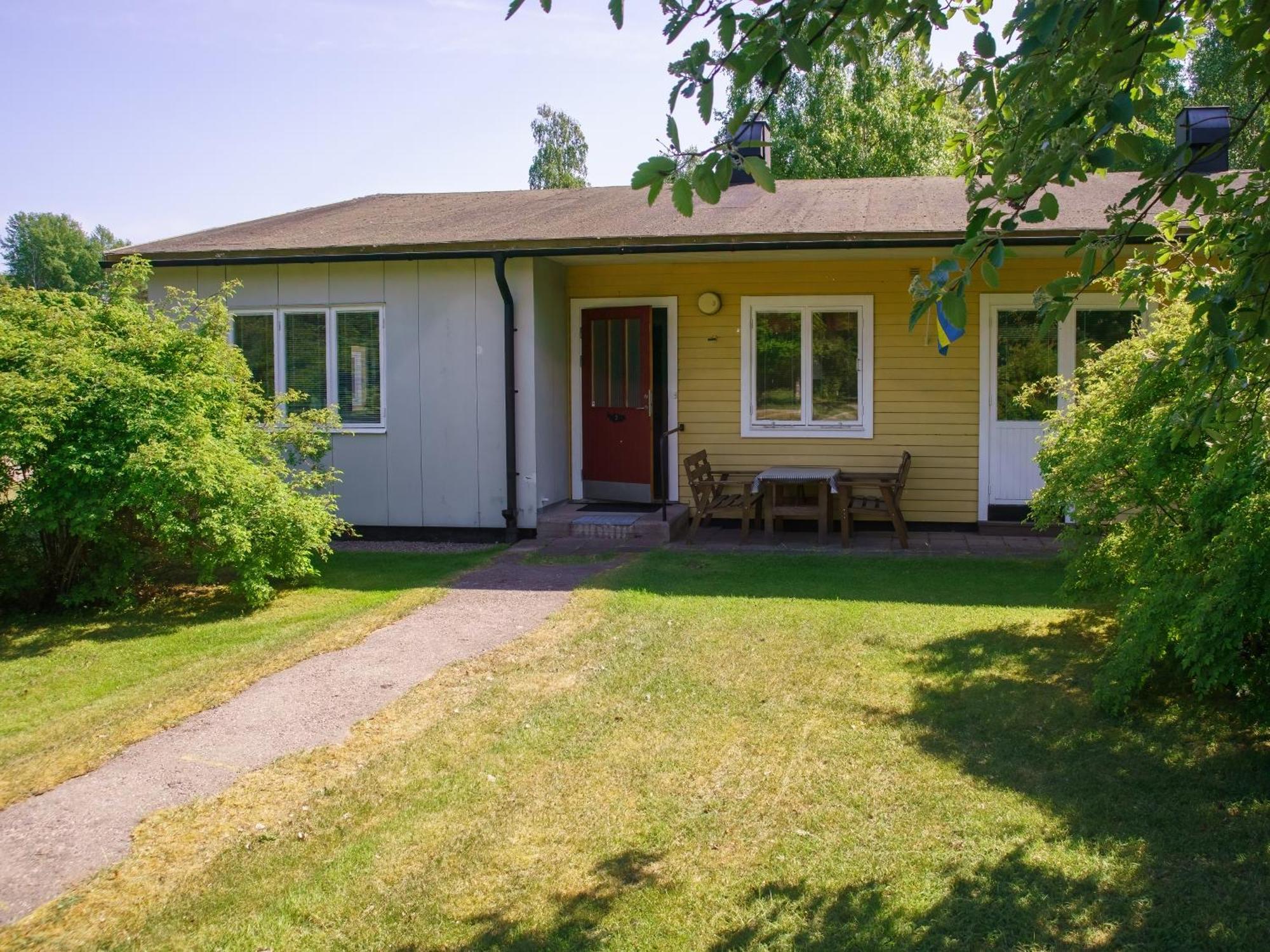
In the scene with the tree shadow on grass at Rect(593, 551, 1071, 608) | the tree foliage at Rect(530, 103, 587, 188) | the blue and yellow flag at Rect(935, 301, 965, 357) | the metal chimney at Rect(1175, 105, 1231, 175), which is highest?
the tree foliage at Rect(530, 103, 587, 188)

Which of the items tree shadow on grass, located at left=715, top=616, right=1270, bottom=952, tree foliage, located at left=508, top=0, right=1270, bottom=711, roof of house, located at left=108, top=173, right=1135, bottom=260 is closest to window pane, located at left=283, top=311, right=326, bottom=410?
roof of house, located at left=108, top=173, right=1135, bottom=260

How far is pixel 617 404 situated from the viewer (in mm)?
11984

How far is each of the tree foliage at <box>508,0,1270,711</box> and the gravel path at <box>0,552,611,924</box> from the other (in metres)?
3.21

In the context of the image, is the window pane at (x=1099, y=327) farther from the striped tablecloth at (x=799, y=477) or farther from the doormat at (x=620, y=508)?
the doormat at (x=620, y=508)

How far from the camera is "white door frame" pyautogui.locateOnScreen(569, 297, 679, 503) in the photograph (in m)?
11.7

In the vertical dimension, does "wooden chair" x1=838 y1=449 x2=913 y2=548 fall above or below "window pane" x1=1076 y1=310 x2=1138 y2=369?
below

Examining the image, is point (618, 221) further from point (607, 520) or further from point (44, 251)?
point (44, 251)

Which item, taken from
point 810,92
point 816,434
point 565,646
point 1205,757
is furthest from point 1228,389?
point 810,92

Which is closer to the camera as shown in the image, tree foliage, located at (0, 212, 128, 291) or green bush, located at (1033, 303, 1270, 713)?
green bush, located at (1033, 303, 1270, 713)

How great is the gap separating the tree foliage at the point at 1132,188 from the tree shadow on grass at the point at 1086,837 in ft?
1.29

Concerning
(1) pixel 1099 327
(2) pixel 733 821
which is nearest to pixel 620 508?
(1) pixel 1099 327

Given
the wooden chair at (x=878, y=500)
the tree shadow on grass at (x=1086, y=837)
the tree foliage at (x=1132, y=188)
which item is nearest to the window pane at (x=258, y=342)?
the wooden chair at (x=878, y=500)

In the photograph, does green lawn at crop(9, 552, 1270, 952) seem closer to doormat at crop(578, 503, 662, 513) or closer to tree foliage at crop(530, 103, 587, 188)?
doormat at crop(578, 503, 662, 513)

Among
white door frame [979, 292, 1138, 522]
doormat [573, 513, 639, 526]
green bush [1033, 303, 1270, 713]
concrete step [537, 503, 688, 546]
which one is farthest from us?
white door frame [979, 292, 1138, 522]
